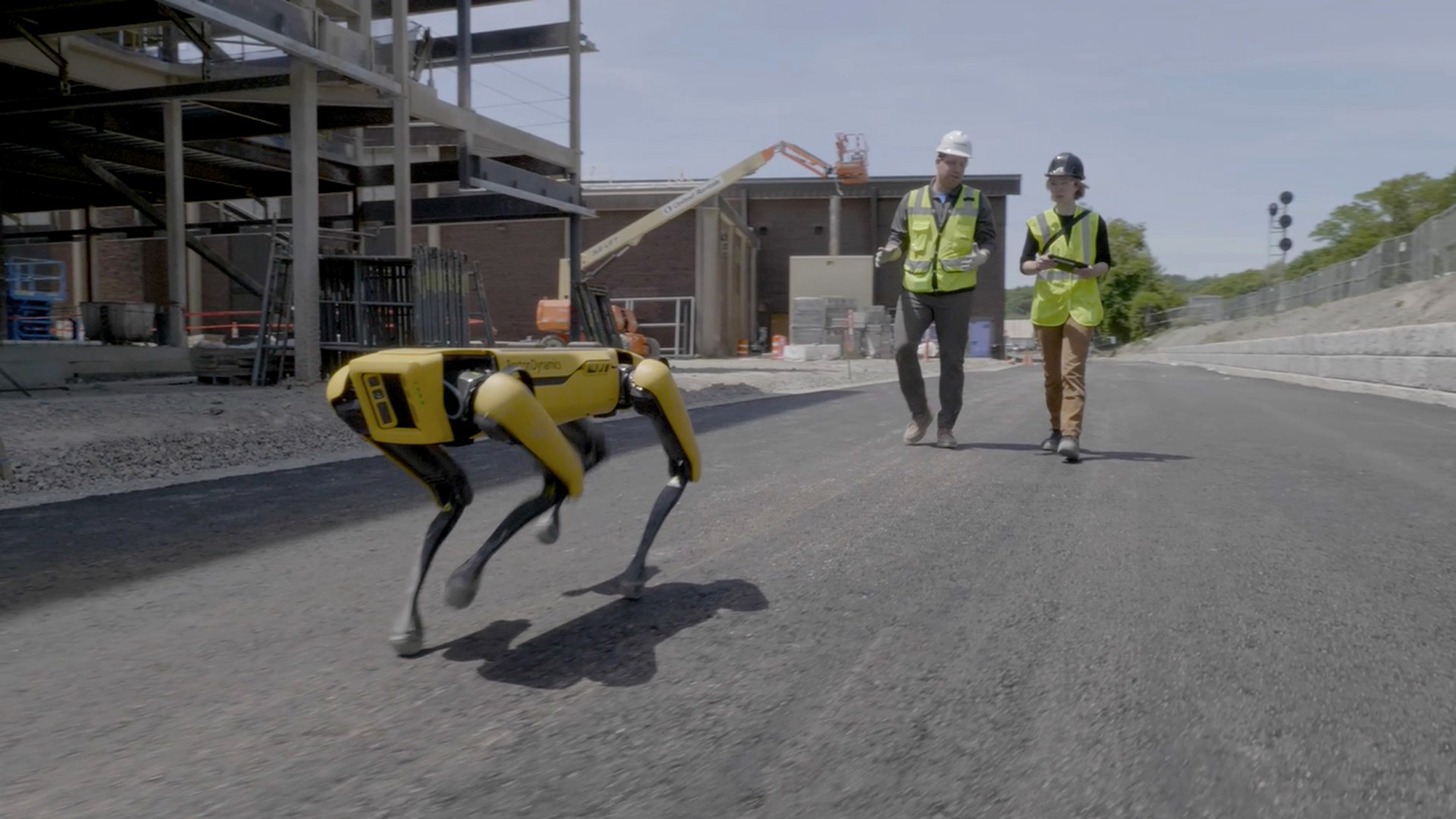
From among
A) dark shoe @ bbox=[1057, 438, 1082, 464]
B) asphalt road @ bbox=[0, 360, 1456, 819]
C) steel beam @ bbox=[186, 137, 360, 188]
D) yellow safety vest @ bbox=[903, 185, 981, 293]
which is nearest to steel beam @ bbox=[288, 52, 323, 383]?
steel beam @ bbox=[186, 137, 360, 188]

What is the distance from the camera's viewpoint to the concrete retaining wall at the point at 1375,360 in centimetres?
1281

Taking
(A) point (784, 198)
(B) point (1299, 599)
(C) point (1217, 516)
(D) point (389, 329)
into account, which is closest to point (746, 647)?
(B) point (1299, 599)

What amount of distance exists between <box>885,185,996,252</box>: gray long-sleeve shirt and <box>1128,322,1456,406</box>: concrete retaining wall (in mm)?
7994

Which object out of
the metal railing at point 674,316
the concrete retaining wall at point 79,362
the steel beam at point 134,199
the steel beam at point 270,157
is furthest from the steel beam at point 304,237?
the metal railing at point 674,316

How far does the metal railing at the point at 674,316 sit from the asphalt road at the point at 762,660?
35.4m

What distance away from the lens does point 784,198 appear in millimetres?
56906

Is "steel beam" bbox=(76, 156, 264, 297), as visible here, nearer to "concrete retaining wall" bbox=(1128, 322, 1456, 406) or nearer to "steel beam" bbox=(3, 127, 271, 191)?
"steel beam" bbox=(3, 127, 271, 191)

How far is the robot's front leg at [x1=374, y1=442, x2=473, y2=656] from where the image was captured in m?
2.87

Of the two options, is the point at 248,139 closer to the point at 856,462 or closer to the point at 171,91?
the point at 171,91

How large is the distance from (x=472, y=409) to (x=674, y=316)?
39.0 m

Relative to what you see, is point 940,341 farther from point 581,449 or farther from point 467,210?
point 467,210

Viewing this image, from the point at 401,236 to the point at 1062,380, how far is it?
12085 mm

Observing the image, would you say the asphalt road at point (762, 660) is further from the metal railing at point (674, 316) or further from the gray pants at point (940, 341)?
the metal railing at point (674, 316)

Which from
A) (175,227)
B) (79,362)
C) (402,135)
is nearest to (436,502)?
(402,135)
